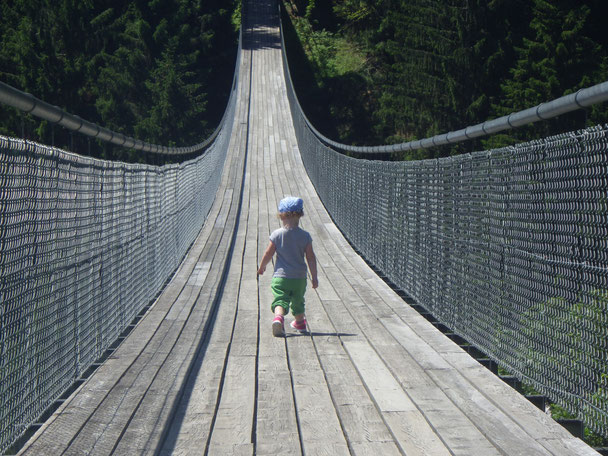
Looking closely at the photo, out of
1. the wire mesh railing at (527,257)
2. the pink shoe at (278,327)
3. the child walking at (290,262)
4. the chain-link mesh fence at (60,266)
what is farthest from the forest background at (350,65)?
the pink shoe at (278,327)

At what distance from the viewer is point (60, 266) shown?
13.7 ft

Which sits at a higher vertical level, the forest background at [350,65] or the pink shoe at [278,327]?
the forest background at [350,65]

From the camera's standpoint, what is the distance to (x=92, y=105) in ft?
119

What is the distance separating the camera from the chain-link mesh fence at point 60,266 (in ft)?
10.7

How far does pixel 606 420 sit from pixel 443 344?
227 centimetres

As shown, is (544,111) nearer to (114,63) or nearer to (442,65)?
(442,65)

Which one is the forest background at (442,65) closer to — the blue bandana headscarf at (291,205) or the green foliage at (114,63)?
the green foliage at (114,63)

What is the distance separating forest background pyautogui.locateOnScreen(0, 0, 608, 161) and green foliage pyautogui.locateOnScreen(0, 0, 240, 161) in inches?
2.5

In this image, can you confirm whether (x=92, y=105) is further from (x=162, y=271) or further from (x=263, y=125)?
(x=162, y=271)

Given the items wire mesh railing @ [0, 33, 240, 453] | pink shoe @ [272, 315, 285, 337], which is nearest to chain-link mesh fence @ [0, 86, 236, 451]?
wire mesh railing @ [0, 33, 240, 453]

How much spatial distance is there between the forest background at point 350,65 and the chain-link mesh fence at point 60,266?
22.2m

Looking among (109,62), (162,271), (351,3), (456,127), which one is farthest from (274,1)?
(162,271)

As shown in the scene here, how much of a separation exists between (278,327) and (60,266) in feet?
6.72

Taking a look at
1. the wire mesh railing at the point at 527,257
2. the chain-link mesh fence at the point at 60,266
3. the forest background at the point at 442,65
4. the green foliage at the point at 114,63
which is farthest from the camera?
the green foliage at the point at 114,63
